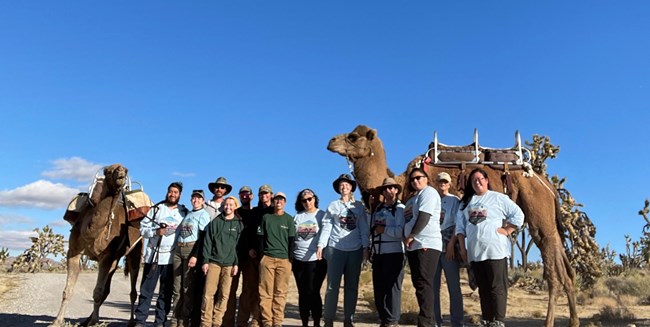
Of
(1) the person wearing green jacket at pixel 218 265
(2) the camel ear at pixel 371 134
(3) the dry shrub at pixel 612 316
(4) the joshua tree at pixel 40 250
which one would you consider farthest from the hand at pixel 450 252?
(4) the joshua tree at pixel 40 250

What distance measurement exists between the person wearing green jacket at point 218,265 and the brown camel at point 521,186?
2312 millimetres

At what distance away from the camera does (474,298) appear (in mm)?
17125

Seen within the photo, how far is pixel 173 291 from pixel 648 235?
1781 cm

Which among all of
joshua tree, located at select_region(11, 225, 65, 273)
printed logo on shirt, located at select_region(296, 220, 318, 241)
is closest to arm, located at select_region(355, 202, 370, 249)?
printed logo on shirt, located at select_region(296, 220, 318, 241)

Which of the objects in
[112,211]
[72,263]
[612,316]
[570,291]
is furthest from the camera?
[612,316]

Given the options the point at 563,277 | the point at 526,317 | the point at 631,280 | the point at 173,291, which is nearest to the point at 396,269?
the point at 173,291

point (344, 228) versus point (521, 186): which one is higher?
point (521, 186)

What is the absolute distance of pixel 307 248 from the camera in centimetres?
757

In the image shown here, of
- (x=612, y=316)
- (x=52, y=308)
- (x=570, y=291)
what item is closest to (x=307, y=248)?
(x=570, y=291)

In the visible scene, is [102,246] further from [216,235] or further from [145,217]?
[216,235]

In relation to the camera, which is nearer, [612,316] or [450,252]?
[450,252]

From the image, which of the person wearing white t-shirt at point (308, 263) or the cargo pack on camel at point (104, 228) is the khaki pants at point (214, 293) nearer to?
the person wearing white t-shirt at point (308, 263)

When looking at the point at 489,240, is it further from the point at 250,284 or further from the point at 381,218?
the point at 250,284

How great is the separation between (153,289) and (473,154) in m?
6.03
